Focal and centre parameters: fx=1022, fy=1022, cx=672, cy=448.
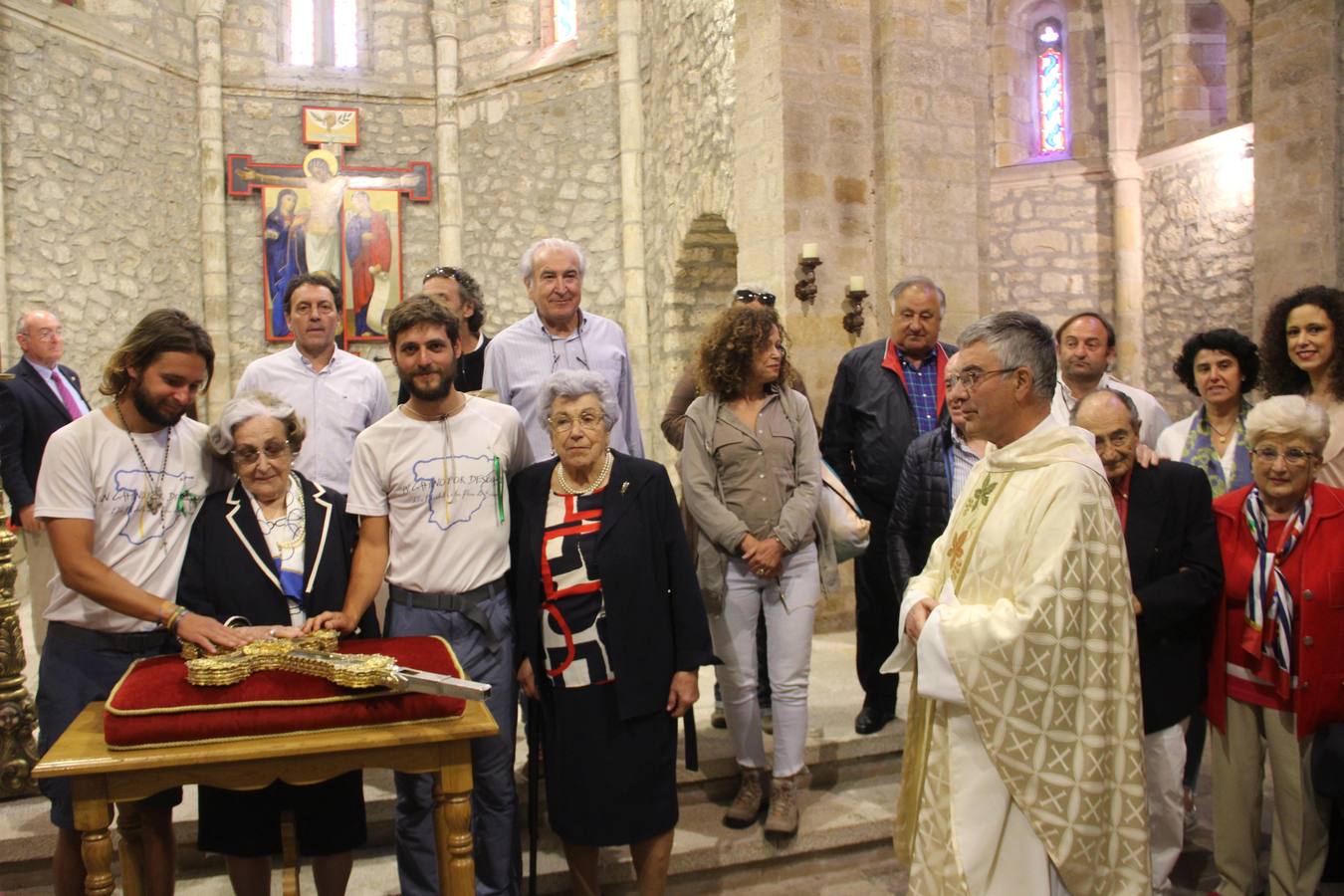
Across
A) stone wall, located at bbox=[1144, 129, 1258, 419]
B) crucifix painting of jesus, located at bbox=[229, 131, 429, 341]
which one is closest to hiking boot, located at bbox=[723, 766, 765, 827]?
crucifix painting of jesus, located at bbox=[229, 131, 429, 341]

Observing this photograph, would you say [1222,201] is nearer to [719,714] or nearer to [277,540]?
[719,714]

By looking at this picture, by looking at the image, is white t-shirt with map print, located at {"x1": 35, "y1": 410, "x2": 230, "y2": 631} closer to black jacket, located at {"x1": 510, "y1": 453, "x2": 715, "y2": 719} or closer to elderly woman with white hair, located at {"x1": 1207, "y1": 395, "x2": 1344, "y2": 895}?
black jacket, located at {"x1": 510, "y1": 453, "x2": 715, "y2": 719}

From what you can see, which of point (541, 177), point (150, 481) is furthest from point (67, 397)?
point (541, 177)

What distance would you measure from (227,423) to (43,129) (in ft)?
29.2

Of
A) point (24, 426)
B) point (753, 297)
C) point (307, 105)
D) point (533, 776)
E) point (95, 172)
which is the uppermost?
point (307, 105)

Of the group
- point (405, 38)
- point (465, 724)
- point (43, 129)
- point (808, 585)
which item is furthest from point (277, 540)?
point (405, 38)

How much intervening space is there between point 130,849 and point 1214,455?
11.7ft

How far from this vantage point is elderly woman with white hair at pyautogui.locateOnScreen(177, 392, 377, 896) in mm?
2543

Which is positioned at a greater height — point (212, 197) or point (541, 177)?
point (541, 177)

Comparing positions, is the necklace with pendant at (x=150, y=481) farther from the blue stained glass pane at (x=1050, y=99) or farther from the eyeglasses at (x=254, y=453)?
the blue stained glass pane at (x=1050, y=99)

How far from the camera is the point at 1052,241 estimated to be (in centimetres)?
1289

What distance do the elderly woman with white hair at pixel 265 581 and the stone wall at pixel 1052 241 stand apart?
1124 centimetres

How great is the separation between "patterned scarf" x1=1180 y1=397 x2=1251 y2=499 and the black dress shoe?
1534 mm

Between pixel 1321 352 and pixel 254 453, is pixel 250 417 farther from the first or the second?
pixel 1321 352
